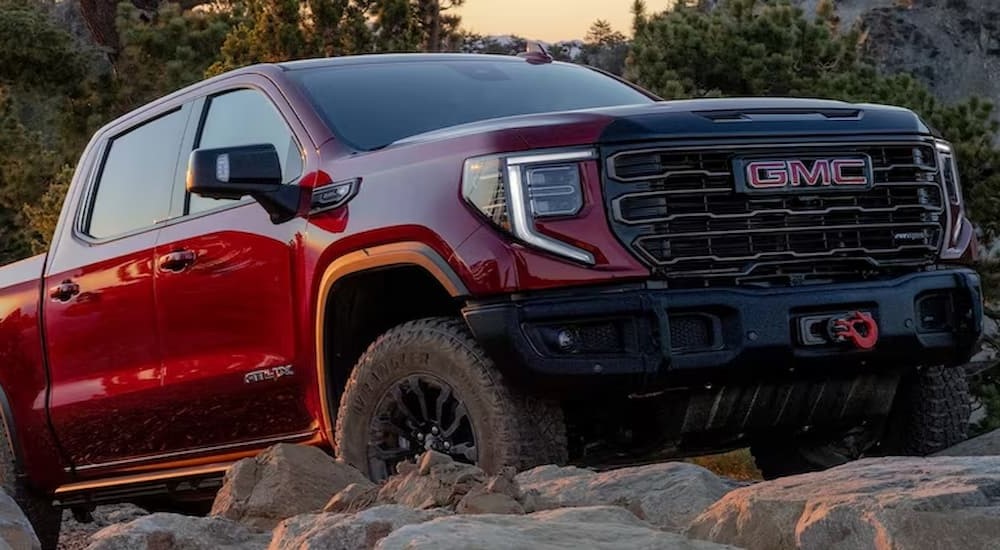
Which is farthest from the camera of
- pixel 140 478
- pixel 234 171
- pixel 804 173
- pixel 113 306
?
pixel 140 478

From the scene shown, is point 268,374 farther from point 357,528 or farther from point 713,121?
point 357,528

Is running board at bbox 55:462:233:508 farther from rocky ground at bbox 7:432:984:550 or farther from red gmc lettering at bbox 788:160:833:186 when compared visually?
red gmc lettering at bbox 788:160:833:186

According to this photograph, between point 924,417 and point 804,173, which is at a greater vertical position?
point 804,173

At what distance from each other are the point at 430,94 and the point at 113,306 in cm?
150

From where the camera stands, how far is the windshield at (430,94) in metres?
5.68

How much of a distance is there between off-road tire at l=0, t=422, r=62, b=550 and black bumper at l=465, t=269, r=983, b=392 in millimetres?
3148

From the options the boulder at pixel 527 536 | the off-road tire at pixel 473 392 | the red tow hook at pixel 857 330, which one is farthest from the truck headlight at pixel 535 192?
the boulder at pixel 527 536

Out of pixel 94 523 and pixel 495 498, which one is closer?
pixel 495 498

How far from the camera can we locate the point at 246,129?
608 cm

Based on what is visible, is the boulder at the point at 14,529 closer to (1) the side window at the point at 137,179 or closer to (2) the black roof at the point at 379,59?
(1) the side window at the point at 137,179

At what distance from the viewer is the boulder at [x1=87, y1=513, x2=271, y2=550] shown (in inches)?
160

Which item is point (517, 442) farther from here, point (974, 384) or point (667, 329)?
point (974, 384)

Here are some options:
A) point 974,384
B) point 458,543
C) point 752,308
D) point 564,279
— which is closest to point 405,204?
point 564,279

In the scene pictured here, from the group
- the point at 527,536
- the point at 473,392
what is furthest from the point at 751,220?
the point at 527,536
